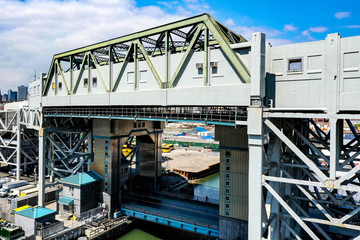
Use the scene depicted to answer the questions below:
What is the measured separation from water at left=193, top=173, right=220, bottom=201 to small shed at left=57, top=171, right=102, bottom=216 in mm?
15963

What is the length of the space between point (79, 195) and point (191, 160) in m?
39.8

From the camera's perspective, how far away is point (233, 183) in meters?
20.1

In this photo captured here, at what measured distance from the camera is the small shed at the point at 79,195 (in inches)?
1029

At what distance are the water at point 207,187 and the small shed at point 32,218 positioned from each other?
20.5 m

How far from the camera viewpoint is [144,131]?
31406 millimetres

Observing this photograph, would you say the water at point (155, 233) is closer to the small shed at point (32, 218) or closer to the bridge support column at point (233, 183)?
the bridge support column at point (233, 183)

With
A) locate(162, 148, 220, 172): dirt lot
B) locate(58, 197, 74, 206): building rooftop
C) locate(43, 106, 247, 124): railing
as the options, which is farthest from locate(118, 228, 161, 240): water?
locate(162, 148, 220, 172): dirt lot

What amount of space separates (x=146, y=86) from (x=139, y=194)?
1711cm

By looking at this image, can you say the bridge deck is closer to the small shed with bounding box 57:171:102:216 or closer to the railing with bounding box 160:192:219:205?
the railing with bounding box 160:192:219:205

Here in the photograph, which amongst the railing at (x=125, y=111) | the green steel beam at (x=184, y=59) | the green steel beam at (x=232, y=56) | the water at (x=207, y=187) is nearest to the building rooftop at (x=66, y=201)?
Result: the railing at (x=125, y=111)

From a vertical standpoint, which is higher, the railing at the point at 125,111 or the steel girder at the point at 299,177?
the railing at the point at 125,111

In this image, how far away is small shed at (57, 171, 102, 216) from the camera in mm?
26141

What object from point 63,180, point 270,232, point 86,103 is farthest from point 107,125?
point 270,232

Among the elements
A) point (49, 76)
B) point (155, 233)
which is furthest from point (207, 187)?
point (49, 76)
